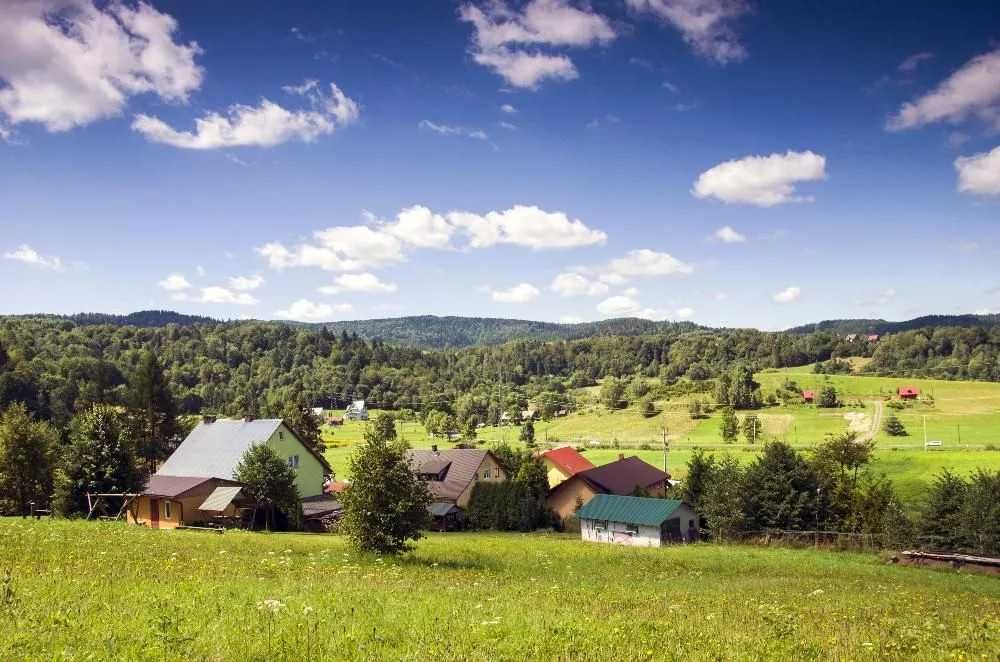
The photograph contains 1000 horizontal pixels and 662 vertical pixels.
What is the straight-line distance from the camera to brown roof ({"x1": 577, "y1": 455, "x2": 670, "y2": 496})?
68.0m

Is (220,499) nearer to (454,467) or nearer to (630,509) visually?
(454,467)

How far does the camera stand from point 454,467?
73.5 metres

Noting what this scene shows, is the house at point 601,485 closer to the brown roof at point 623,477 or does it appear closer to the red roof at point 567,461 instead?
the brown roof at point 623,477

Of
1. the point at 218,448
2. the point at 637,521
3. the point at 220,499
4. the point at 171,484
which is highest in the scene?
the point at 218,448

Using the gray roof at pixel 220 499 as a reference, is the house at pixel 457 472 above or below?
below

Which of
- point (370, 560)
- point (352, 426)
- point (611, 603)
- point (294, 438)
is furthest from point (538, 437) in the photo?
point (611, 603)

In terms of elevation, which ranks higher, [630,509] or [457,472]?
[457,472]

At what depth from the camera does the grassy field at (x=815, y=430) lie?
87250mm

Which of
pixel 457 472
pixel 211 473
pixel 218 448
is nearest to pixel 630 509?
pixel 457 472

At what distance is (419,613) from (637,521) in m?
44.8

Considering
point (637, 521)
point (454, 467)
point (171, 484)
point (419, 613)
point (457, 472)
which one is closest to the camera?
point (419, 613)

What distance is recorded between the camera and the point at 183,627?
1027 cm

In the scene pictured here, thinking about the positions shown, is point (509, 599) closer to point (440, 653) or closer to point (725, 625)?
point (725, 625)

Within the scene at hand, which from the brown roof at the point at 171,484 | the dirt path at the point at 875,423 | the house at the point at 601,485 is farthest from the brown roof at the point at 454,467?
the dirt path at the point at 875,423
